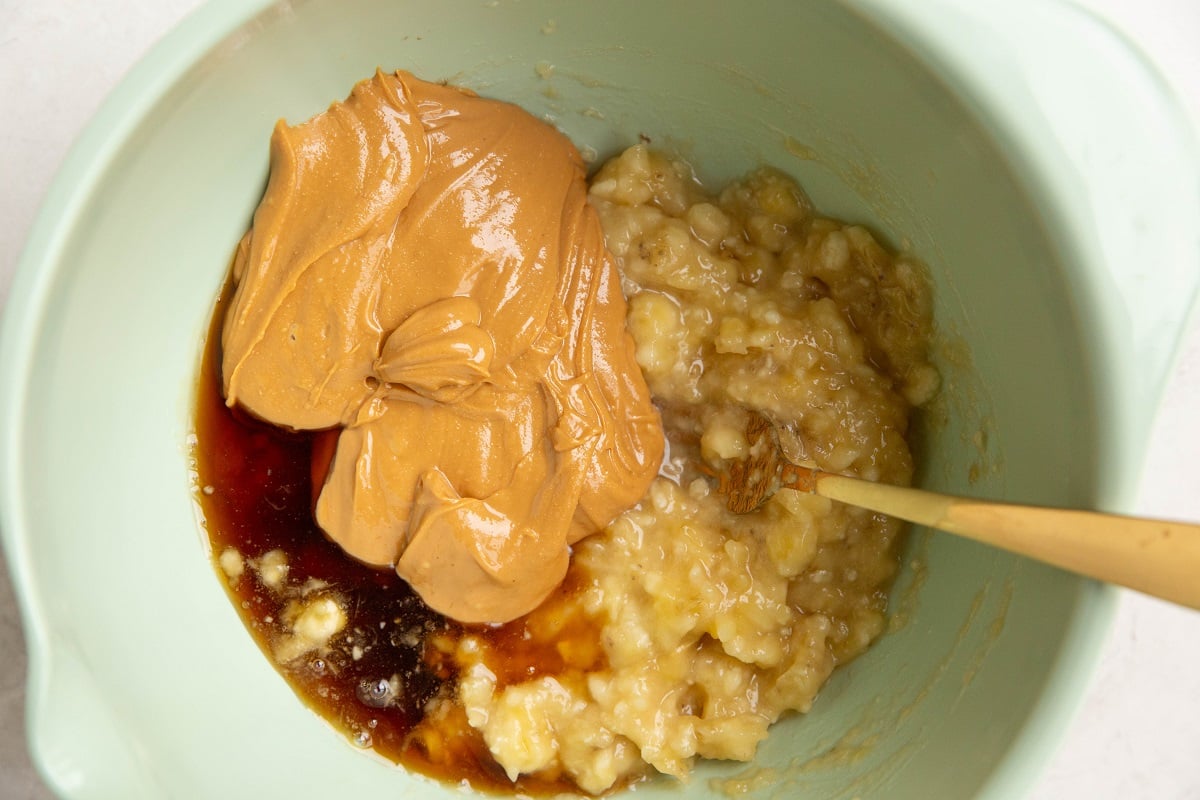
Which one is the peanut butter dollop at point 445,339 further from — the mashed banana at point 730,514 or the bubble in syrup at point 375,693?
the bubble in syrup at point 375,693

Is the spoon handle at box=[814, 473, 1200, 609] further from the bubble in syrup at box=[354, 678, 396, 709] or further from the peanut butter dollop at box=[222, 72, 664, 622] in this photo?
the bubble in syrup at box=[354, 678, 396, 709]

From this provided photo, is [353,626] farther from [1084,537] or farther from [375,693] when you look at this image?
[1084,537]

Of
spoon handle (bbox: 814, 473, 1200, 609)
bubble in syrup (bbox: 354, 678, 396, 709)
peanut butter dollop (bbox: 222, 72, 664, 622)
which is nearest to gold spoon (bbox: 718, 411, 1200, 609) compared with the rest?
spoon handle (bbox: 814, 473, 1200, 609)

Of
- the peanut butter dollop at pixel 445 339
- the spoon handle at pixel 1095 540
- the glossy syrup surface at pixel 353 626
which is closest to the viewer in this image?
the spoon handle at pixel 1095 540

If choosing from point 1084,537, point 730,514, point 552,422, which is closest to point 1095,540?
point 1084,537

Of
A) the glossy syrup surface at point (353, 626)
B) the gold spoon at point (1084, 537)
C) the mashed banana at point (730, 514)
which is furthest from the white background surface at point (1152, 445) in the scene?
the gold spoon at point (1084, 537)

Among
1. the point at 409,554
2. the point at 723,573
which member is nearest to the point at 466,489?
the point at 409,554

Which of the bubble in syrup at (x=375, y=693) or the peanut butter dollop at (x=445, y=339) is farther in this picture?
the bubble in syrup at (x=375, y=693)
